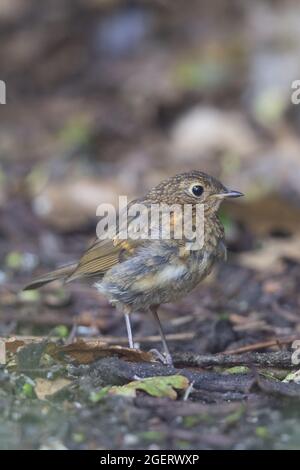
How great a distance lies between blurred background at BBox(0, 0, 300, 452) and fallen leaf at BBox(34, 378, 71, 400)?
1302mm

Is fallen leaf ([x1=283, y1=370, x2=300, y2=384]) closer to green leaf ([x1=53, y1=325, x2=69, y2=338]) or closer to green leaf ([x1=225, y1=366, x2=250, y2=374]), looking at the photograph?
green leaf ([x1=225, y1=366, x2=250, y2=374])

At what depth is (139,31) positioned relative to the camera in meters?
11.6

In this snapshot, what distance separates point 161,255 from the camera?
5023 millimetres

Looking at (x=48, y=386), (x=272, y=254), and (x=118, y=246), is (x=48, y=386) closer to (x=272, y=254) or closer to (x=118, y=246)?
(x=118, y=246)

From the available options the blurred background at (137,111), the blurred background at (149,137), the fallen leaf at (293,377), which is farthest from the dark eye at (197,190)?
the blurred background at (137,111)

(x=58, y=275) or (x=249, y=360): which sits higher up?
(x=58, y=275)

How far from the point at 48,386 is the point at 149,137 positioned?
5940mm

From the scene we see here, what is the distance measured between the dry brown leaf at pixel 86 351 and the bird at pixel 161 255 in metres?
0.31

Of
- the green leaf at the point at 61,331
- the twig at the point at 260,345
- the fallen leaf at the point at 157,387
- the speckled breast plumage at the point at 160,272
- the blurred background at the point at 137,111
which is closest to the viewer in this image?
the fallen leaf at the point at 157,387

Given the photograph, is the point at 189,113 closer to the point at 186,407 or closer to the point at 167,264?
the point at 167,264

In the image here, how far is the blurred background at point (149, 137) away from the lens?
21.1ft

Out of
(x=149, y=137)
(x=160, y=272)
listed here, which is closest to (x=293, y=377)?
(x=160, y=272)

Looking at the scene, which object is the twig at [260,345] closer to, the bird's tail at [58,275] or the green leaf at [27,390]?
the bird's tail at [58,275]
